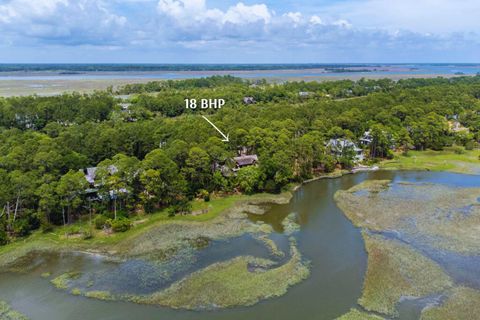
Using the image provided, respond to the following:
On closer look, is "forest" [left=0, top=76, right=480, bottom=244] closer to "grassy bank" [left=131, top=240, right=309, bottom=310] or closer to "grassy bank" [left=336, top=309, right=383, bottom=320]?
"grassy bank" [left=131, top=240, right=309, bottom=310]

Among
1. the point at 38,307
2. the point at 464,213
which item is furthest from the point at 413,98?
the point at 38,307

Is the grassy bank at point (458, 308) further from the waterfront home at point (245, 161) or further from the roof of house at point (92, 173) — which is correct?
the roof of house at point (92, 173)

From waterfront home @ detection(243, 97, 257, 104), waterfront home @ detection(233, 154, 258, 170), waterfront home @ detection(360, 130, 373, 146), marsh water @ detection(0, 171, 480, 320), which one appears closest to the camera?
marsh water @ detection(0, 171, 480, 320)

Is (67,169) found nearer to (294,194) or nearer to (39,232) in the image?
(39,232)

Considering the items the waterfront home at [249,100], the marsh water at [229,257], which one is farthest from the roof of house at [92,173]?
the waterfront home at [249,100]

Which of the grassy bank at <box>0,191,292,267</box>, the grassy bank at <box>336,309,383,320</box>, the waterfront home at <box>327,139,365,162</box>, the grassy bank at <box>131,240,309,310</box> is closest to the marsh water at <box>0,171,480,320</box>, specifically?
the grassy bank at <box>336,309,383,320</box>
